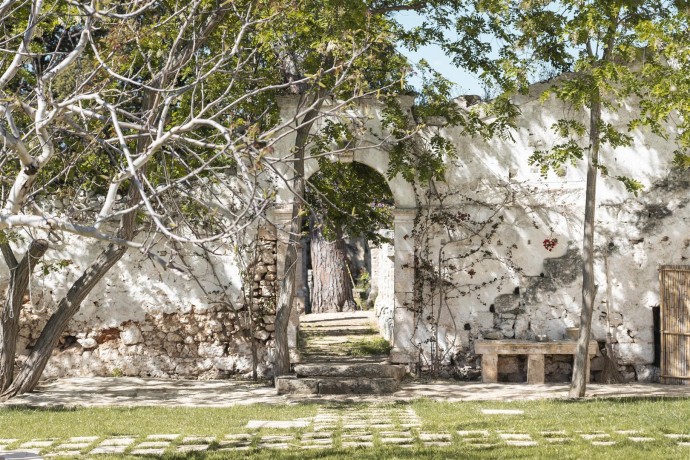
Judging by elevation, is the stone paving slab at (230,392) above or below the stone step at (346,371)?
below

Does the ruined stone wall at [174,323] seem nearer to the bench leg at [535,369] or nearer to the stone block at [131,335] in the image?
the stone block at [131,335]

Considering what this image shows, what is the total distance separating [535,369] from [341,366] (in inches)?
104

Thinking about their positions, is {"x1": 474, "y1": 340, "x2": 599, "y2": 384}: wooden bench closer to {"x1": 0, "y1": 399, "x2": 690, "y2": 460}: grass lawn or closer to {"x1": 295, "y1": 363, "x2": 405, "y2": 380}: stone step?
{"x1": 295, "y1": 363, "x2": 405, "y2": 380}: stone step

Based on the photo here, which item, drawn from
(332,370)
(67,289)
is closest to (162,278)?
(67,289)

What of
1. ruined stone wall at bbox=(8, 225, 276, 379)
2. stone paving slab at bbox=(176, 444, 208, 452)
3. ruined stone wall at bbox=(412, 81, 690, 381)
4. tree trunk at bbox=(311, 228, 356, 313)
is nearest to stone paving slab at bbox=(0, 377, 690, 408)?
ruined stone wall at bbox=(8, 225, 276, 379)

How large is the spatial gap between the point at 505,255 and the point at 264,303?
352cm

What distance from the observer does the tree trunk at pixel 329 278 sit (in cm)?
2480

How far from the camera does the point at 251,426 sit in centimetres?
996

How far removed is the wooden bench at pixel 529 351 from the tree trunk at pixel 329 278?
11.0 meters

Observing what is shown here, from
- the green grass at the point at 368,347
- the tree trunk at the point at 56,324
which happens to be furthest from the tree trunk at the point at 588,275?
the tree trunk at the point at 56,324

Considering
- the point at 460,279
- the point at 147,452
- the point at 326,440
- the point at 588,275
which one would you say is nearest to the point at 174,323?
the point at 460,279

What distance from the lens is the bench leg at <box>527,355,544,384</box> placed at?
13.7 m

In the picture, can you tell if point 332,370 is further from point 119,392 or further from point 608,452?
point 608,452

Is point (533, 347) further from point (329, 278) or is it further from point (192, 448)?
point (329, 278)
